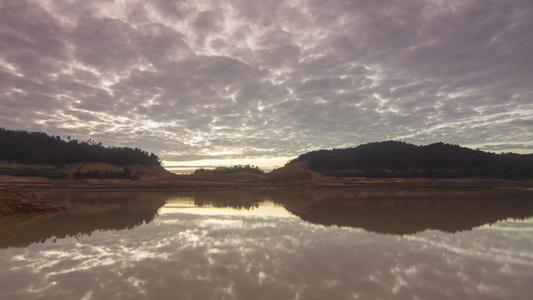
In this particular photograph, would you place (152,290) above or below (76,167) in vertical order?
below

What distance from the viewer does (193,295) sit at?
5270mm

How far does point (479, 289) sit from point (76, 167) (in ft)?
302

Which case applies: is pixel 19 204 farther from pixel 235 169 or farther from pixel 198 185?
pixel 235 169

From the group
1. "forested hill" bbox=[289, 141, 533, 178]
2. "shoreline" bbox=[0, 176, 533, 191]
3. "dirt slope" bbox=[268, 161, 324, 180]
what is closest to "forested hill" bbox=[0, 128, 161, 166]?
"shoreline" bbox=[0, 176, 533, 191]

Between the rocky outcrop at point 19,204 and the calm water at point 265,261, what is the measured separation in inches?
186

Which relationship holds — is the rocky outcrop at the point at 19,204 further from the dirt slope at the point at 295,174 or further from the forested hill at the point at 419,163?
the forested hill at the point at 419,163

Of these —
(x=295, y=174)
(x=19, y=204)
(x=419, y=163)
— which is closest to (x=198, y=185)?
(x=19, y=204)

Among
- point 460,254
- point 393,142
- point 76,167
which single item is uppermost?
point 393,142

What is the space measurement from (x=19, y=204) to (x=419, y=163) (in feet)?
314

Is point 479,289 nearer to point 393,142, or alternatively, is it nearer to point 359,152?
point 359,152

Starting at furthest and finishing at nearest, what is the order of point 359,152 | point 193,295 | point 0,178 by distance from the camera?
point 359,152 → point 0,178 → point 193,295

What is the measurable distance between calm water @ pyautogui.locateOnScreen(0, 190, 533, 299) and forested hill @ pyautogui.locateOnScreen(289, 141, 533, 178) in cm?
7788

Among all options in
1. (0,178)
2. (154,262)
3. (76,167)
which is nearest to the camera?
(154,262)

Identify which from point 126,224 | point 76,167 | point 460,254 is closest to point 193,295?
point 460,254
